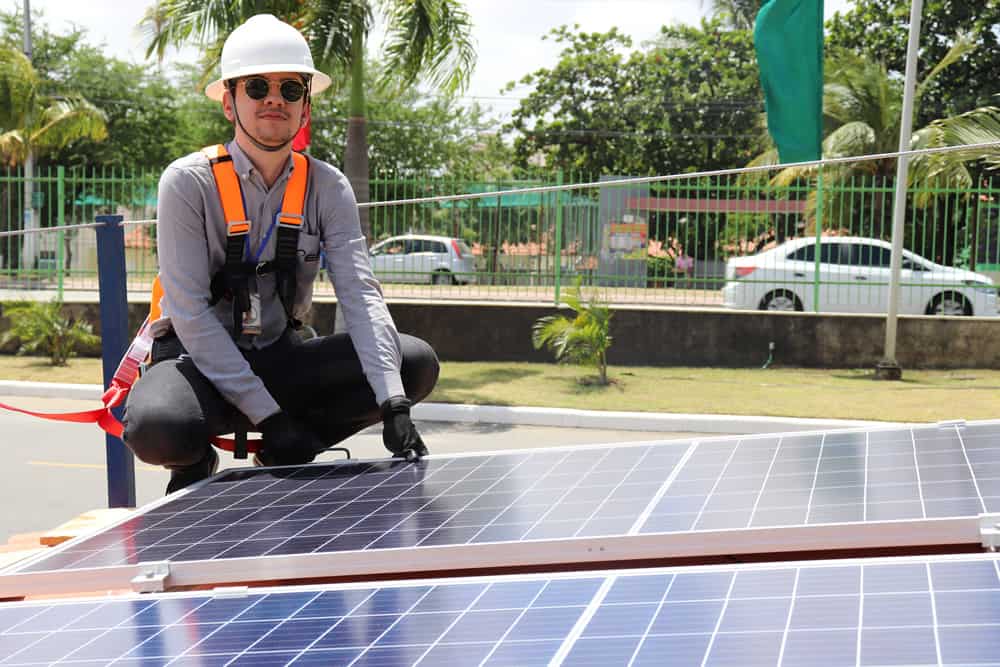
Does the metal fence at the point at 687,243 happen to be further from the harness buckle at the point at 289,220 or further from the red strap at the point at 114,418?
the harness buckle at the point at 289,220

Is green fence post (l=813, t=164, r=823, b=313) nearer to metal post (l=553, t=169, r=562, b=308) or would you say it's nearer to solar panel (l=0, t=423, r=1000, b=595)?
metal post (l=553, t=169, r=562, b=308)

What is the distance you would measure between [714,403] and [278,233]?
841 cm

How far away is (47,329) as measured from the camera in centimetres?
1427

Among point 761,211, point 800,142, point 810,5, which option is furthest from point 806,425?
point 761,211

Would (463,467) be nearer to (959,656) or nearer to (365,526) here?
(365,526)

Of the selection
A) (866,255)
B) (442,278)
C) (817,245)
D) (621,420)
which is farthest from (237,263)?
(866,255)

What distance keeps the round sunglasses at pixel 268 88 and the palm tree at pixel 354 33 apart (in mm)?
9145

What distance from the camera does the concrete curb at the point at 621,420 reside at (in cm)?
1035

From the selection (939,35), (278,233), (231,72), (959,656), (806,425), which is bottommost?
(806,425)

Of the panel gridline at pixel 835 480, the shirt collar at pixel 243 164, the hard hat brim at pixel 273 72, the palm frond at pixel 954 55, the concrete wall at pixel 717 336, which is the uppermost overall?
the palm frond at pixel 954 55

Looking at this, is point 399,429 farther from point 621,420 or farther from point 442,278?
point 442,278

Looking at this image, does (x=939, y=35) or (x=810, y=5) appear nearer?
(x=810, y=5)

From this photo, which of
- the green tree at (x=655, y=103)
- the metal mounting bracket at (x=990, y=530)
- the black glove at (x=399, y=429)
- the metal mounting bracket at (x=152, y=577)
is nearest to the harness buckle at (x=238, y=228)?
the black glove at (x=399, y=429)

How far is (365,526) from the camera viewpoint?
2695 mm
